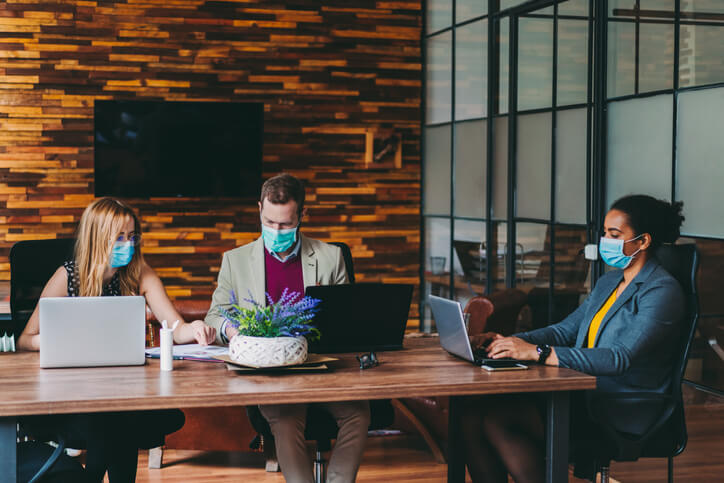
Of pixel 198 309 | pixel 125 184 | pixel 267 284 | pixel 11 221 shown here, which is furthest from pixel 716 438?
pixel 11 221

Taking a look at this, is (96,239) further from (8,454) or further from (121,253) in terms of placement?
(8,454)

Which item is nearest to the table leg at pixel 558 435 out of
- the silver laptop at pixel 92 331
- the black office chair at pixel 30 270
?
the silver laptop at pixel 92 331

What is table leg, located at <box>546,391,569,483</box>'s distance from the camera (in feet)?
8.08

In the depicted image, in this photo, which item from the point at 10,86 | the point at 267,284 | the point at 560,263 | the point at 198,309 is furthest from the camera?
the point at 10,86

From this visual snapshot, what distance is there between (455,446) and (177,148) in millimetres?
4234

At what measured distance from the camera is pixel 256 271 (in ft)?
10.4

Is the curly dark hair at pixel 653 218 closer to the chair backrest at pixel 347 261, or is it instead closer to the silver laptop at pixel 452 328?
the silver laptop at pixel 452 328

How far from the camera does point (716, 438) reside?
3420 millimetres

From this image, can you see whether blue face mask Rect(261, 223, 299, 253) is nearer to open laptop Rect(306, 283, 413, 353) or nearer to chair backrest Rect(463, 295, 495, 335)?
open laptop Rect(306, 283, 413, 353)

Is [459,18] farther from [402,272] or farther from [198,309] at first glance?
[198,309]

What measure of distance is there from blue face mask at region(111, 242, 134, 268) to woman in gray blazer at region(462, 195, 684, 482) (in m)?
1.29

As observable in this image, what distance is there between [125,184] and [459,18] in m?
2.93

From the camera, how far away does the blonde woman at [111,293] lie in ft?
8.74

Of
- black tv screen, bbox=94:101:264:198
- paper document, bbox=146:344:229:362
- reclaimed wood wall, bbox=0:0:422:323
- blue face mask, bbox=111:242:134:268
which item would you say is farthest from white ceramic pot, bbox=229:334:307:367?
black tv screen, bbox=94:101:264:198
